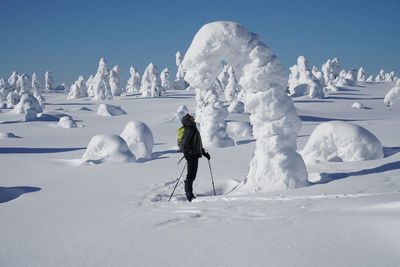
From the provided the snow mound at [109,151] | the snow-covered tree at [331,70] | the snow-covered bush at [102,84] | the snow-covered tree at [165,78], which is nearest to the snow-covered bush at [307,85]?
the snow-covered tree at [331,70]

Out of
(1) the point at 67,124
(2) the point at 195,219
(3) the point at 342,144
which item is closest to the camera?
(2) the point at 195,219

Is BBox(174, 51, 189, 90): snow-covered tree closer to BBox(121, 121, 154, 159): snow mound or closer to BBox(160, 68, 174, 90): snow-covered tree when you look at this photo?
BBox(160, 68, 174, 90): snow-covered tree

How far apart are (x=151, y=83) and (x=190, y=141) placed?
196ft

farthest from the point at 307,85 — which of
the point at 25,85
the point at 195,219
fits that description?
Result: the point at 195,219

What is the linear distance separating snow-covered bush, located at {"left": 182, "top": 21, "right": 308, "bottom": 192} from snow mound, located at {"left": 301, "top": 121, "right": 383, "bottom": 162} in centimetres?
338

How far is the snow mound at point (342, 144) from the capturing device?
34.8 ft

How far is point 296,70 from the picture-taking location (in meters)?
70.4

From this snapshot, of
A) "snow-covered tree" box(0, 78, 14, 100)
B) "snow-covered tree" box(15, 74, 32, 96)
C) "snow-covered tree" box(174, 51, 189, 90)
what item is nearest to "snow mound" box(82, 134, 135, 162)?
"snow-covered tree" box(15, 74, 32, 96)

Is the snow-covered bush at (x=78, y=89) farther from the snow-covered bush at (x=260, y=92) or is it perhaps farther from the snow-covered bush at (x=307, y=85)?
the snow-covered bush at (x=260, y=92)

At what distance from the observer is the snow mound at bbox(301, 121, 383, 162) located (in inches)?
417

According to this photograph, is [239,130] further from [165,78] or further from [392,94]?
[165,78]

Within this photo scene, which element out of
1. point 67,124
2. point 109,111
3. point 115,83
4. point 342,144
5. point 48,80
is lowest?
point 342,144

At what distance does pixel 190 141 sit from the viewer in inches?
289

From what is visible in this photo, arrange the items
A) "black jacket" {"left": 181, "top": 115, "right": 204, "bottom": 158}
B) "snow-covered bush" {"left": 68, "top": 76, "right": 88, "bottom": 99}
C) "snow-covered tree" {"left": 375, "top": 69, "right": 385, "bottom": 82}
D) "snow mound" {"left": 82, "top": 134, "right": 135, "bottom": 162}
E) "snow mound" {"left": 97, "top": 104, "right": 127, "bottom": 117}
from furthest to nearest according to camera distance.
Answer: "snow-covered tree" {"left": 375, "top": 69, "right": 385, "bottom": 82}
"snow-covered bush" {"left": 68, "top": 76, "right": 88, "bottom": 99}
"snow mound" {"left": 97, "top": 104, "right": 127, "bottom": 117}
"snow mound" {"left": 82, "top": 134, "right": 135, "bottom": 162}
"black jacket" {"left": 181, "top": 115, "right": 204, "bottom": 158}
